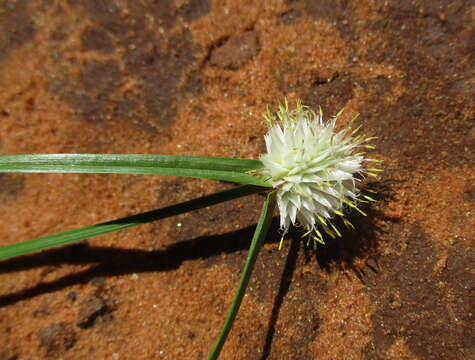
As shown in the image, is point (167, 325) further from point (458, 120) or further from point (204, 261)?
point (458, 120)

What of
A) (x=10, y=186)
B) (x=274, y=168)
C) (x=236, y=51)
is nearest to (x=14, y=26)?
(x=10, y=186)

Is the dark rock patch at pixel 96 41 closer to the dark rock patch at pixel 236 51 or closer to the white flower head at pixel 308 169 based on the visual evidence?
the dark rock patch at pixel 236 51

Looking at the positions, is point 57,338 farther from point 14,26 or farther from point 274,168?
point 14,26

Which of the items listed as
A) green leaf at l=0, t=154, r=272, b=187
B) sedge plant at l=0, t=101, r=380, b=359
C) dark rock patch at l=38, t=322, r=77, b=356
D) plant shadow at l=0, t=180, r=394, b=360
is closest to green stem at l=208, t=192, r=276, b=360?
sedge plant at l=0, t=101, r=380, b=359

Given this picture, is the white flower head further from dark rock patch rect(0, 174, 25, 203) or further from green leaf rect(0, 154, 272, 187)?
dark rock patch rect(0, 174, 25, 203)

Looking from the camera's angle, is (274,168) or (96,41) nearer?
(274,168)

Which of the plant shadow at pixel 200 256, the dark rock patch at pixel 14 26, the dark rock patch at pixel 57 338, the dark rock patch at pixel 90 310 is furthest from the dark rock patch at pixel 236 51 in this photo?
the dark rock patch at pixel 57 338

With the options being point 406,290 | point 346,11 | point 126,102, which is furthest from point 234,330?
point 346,11
